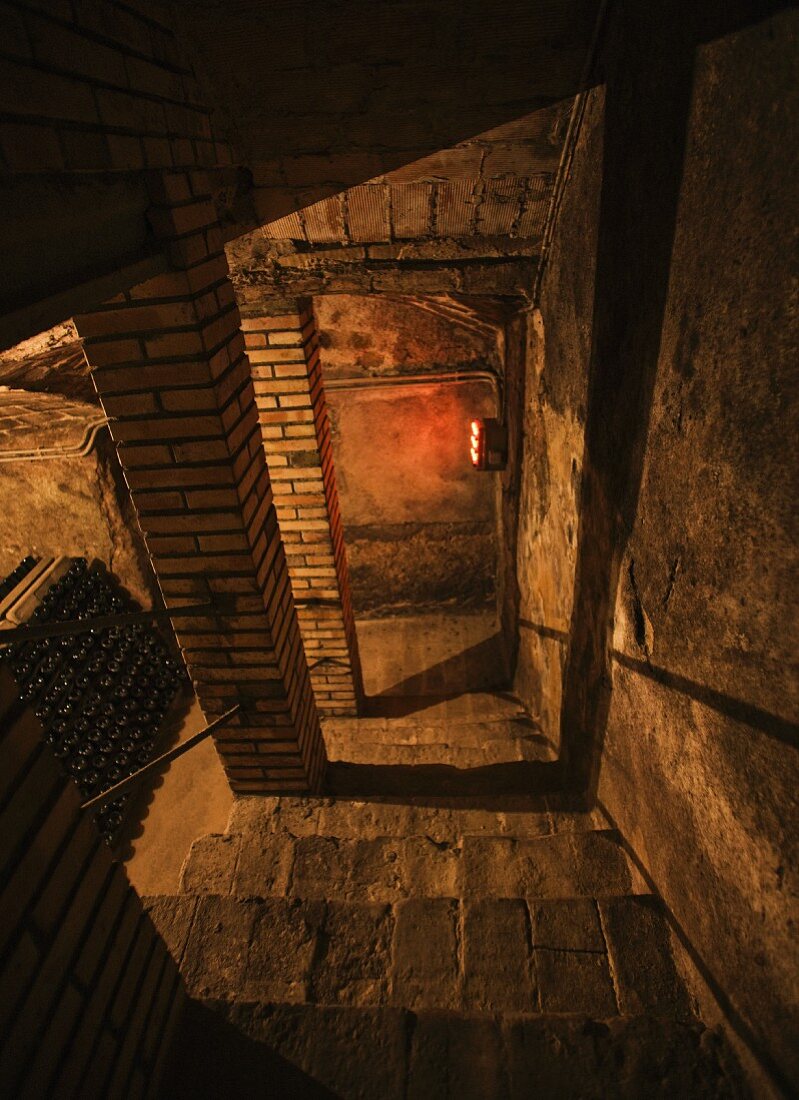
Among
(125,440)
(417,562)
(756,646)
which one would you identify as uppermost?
(125,440)

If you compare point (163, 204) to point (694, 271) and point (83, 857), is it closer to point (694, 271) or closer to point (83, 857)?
point (694, 271)

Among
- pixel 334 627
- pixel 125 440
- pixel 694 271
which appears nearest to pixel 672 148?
pixel 694 271

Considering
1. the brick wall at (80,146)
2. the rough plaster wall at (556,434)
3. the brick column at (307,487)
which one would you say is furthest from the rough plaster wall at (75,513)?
the brick wall at (80,146)

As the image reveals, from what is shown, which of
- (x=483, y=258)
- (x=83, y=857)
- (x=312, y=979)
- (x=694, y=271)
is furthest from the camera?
(x=483, y=258)

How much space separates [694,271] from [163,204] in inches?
70.9

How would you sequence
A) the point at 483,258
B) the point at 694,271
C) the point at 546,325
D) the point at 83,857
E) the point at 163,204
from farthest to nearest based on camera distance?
the point at 546,325
the point at 483,258
the point at 163,204
the point at 694,271
the point at 83,857

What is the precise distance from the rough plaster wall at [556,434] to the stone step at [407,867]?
1480mm

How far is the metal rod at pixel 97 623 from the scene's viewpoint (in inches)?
74.8

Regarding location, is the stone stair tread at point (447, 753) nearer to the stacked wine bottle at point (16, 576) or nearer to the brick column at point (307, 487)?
the brick column at point (307, 487)

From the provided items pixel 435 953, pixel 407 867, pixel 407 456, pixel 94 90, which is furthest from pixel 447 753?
pixel 94 90

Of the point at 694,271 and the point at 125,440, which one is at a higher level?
the point at 694,271

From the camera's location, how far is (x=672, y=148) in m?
1.92

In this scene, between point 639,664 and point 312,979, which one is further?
point 639,664

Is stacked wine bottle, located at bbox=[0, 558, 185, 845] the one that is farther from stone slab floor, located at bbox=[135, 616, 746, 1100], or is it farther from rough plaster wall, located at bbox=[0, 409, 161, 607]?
stone slab floor, located at bbox=[135, 616, 746, 1100]
